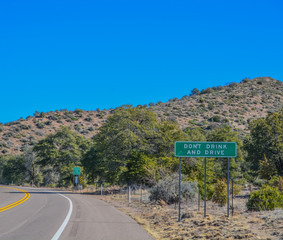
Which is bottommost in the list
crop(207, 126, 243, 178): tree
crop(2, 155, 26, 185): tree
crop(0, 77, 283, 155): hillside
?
crop(2, 155, 26, 185): tree

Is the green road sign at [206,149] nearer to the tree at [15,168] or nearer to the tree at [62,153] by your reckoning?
the tree at [62,153]

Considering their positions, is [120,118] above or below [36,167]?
above

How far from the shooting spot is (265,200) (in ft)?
53.1

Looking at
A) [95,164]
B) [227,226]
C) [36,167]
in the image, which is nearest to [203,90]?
[36,167]

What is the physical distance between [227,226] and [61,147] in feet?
146

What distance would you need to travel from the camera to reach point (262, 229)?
1090 centimetres

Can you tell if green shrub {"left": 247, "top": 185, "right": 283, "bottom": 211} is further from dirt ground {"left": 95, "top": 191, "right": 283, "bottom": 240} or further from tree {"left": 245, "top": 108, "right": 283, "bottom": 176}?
tree {"left": 245, "top": 108, "right": 283, "bottom": 176}

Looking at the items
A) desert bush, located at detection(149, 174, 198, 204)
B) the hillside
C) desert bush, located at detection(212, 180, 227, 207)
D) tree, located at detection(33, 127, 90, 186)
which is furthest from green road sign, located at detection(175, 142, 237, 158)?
the hillside

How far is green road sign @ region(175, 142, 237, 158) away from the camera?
1458 cm

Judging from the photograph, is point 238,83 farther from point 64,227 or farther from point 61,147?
point 64,227

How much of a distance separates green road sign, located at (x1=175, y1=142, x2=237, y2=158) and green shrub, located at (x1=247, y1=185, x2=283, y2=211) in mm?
3365

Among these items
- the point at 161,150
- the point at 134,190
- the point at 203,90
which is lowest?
the point at 134,190

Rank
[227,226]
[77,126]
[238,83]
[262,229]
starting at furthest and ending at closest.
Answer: [238,83], [77,126], [227,226], [262,229]

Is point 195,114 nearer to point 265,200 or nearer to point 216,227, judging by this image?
point 265,200
